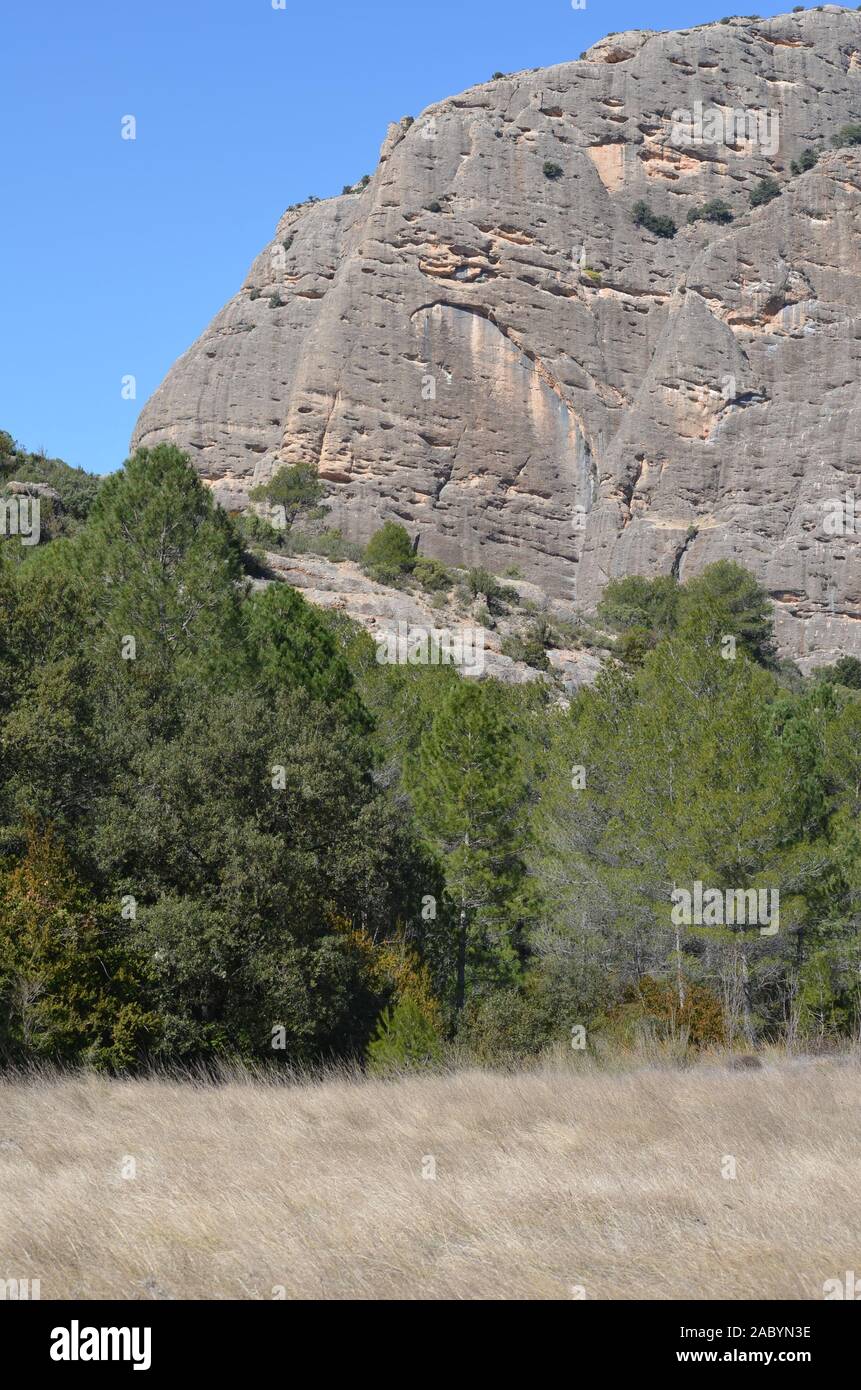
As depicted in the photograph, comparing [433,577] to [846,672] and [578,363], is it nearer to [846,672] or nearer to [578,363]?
[846,672]

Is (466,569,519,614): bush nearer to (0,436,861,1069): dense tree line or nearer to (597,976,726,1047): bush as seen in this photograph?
(0,436,861,1069): dense tree line

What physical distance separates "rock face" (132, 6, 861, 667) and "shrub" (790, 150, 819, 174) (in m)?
1.74

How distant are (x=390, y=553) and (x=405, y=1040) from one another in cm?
4594

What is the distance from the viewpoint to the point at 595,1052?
18609 mm

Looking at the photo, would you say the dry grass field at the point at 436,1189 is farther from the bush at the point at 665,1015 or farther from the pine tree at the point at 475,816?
the pine tree at the point at 475,816

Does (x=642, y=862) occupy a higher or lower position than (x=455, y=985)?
higher

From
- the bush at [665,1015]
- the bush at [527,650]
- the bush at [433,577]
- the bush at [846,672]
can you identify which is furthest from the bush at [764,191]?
the bush at [665,1015]

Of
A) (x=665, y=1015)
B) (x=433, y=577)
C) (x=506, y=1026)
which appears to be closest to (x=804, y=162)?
(x=433, y=577)

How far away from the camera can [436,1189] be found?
8.73 m

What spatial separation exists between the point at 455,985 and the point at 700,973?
496 cm

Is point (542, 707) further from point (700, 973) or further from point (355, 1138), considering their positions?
point (355, 1138)

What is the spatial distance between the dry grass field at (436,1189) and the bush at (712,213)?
75388 mm

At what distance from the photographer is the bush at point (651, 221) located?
80000 millimetres
